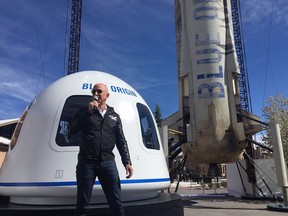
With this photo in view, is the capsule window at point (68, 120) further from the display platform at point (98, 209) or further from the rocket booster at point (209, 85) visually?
the rocket booster at point (209, 85)

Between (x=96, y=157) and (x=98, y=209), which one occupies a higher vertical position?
(x=96, y=157)

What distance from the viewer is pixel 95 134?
3.09 m

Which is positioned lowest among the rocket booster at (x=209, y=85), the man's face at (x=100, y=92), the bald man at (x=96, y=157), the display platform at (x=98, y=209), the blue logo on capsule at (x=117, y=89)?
the display platform at (x=98, y=209)

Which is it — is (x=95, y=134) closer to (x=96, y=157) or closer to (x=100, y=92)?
(x=96, y=157)

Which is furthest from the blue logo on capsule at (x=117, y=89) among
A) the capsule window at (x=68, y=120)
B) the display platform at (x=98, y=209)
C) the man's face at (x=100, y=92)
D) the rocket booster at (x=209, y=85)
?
Answer: the rocket booster at (x=209, y=85)

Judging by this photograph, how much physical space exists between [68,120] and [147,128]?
5.29 ft

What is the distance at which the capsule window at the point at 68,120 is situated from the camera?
4.62 meters

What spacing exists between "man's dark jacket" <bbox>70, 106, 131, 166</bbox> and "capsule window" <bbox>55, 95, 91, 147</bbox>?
1.50 metres

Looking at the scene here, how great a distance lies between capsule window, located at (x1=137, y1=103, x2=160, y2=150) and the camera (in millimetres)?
5441

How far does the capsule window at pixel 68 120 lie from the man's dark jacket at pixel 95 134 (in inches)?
59.1

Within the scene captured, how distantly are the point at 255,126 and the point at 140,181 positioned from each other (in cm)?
1364

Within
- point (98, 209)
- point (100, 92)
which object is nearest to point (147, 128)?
point (98, 209)

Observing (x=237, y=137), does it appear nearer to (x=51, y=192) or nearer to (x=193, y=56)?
(x=193, y=56)

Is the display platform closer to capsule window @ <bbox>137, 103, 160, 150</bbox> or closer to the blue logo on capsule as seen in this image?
capsule window @ <bbox>137, 103, 160, 150</bbox>
